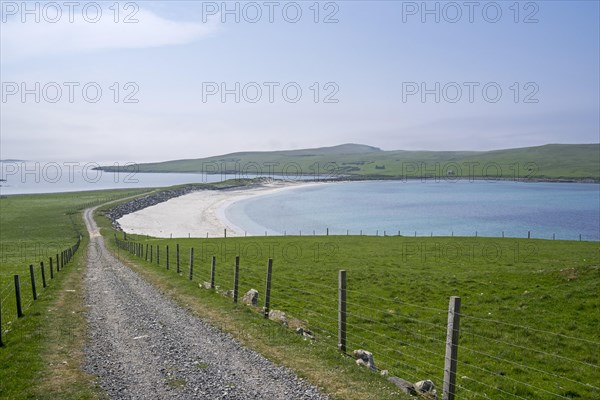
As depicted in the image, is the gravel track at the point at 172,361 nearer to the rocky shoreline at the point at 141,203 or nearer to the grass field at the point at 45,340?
the grass field at the point at 45,340

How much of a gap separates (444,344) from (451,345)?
9257mm

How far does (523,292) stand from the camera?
78.1 feet

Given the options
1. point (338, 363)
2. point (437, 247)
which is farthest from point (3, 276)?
point (437, 247)

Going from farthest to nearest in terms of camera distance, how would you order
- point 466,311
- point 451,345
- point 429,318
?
point 466,311 → point 429,318 → point 451,345

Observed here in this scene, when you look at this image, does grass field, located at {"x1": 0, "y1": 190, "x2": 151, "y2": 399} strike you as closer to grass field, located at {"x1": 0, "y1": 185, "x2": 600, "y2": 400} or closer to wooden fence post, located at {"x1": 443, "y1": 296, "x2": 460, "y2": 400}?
grass field, located at {"x1": 0, "y1": 185, "x2": 600, "y2": 400}

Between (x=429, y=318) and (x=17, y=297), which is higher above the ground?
(x=17, y=297)

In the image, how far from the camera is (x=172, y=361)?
12422mm

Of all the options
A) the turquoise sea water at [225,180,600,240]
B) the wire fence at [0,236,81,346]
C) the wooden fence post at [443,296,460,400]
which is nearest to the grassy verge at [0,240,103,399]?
the wire fence at [0,236,81,346]

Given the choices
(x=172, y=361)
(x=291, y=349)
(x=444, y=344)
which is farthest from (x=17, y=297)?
(x=444, y=344)

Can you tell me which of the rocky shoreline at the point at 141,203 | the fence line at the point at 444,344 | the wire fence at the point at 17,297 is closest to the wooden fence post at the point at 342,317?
the fence line at the point at 444,344

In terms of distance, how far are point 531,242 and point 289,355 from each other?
2204 inches

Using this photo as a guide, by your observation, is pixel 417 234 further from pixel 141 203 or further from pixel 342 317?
pixel 141 203

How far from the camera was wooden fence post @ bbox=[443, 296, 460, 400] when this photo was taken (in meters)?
9.22

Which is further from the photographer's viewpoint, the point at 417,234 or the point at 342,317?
the point at 417,234
